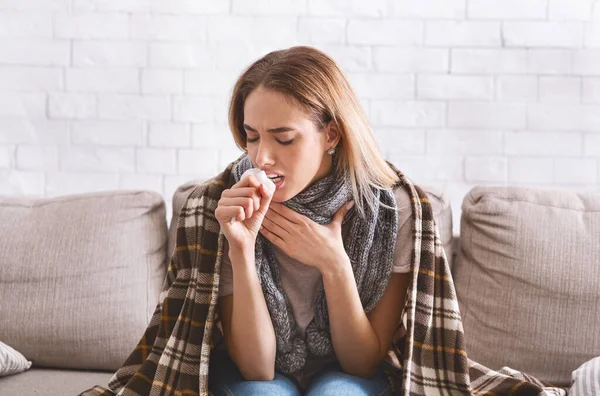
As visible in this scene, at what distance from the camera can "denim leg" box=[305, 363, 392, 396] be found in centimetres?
145

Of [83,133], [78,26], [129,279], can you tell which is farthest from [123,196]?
[78,26]

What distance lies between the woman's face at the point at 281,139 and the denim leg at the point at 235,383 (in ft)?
1.22

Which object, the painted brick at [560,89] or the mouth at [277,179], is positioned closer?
the mouth at [277,179]

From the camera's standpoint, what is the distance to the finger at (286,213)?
5.03 ft

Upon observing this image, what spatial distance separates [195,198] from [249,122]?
28 cm

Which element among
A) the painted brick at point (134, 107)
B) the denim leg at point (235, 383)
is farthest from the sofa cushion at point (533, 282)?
the painted brick at point (134, 107)

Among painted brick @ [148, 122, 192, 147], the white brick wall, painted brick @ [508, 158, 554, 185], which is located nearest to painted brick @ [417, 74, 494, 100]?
the white brick wall

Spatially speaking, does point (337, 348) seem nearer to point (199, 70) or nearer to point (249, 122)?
point (249, 122)

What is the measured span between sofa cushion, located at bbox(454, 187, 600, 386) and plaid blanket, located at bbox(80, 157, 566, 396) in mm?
235

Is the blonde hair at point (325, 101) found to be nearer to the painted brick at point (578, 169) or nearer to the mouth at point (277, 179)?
the mouth at point (277, 179)

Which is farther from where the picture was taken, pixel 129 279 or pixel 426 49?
pixel 426 49

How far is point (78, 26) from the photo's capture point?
2480 mm

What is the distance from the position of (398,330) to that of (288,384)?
0.92ft

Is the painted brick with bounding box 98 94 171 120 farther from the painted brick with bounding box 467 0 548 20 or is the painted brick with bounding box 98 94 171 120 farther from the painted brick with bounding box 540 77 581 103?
the painted brick with bounding box 540 77 581 103
